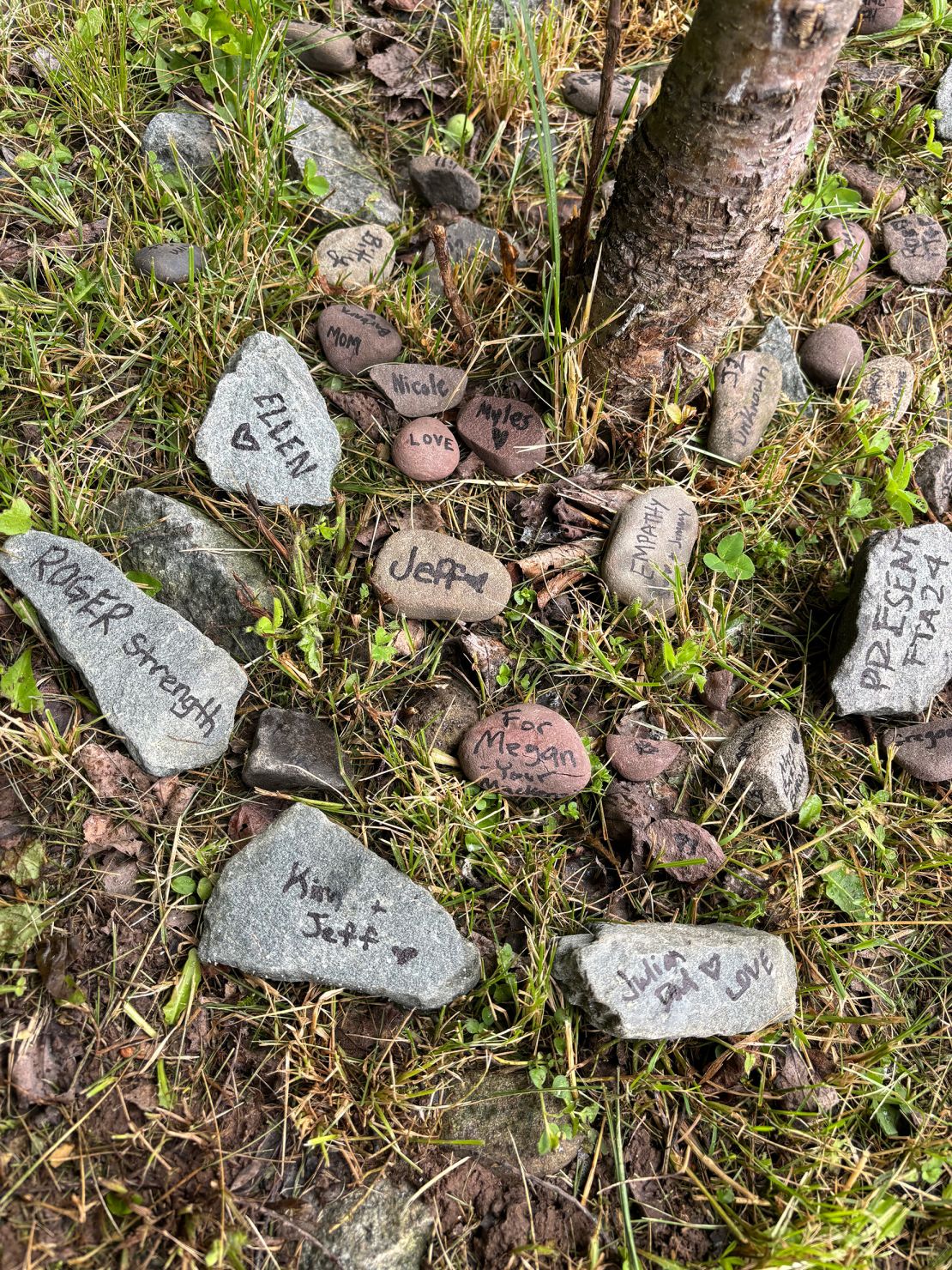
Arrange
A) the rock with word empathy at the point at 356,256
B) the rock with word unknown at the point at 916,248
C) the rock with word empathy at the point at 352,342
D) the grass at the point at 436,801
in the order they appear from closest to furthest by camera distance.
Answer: the grass at the point at 436,801
the rock with word empathy at the point at 352,342
the rock with word empathy at the point at 356,256
the rock with word unknown at the point at 916,248

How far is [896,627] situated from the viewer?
2098 millimetres

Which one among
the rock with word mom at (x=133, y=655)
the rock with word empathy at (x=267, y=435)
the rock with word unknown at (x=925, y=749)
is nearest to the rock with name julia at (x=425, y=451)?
the rock with word empathy at (x=267, y=435)

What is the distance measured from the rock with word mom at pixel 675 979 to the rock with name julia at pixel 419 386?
1199 millimetres

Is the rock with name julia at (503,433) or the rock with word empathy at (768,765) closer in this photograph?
the rock with word empathy at (768,765)

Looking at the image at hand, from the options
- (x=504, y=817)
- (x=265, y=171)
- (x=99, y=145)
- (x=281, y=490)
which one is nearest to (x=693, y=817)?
(x=504, y=817)

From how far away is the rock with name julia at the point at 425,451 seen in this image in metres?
2.11

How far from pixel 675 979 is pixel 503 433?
1.22 m

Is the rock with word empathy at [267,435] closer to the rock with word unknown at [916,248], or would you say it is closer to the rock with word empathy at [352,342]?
the rock with word empathy at [352,342]

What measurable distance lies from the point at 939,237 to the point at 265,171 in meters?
1.82

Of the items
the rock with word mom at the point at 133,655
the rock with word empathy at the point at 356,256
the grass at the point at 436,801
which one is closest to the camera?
the grass at the point at 436,801

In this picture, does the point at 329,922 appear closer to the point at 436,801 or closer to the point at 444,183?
the point at 436,801

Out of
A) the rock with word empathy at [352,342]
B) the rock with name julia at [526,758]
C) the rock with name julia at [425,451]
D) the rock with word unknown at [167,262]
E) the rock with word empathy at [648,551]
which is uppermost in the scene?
the rock with word unknown at [167,262]

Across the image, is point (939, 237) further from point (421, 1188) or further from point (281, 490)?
point (421, 1188)

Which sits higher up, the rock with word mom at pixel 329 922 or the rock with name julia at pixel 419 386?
the rock with name julia at pixel 419 386
